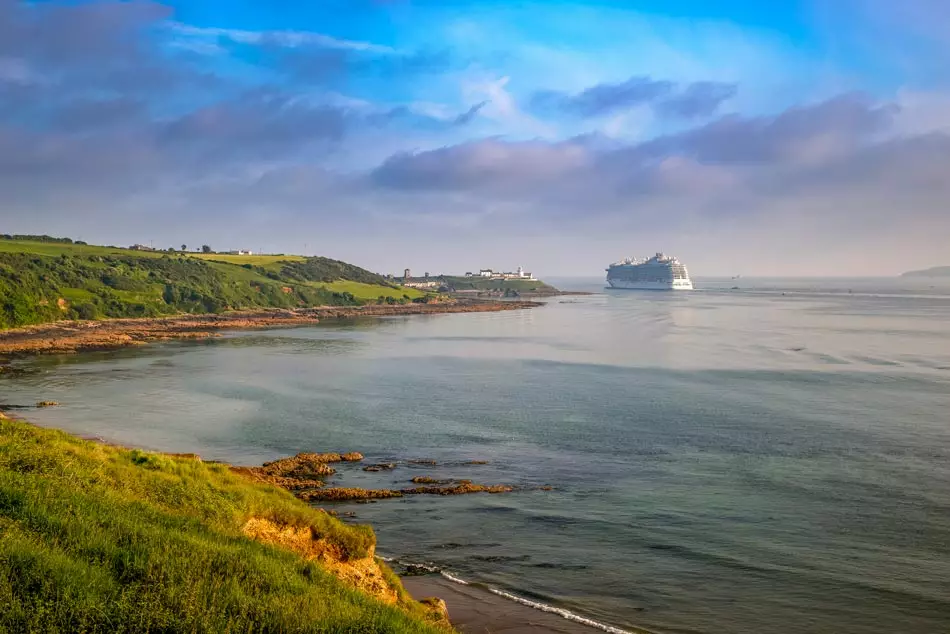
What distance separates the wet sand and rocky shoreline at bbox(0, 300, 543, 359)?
70.0 meters

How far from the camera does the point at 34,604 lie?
8.62 metres

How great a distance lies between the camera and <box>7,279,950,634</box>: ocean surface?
67.7 ft

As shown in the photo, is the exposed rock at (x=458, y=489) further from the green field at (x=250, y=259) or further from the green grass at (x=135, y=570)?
the green field at (x=250, y=259)

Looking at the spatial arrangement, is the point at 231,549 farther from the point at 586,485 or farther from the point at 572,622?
the point at 586,485

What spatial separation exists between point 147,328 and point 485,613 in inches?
3848

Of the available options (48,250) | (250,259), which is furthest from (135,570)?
(250,259)

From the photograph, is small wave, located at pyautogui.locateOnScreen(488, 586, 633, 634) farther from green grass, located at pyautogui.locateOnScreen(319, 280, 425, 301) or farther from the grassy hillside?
green grass, located at pyautogui.locateOnScreen(319, 280, 425, 301)

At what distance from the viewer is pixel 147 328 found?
340ft

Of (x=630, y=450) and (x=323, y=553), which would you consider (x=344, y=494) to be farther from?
(x=630, y=450)

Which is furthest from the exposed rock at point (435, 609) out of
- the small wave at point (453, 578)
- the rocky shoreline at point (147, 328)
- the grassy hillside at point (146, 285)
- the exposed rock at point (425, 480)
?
the grassy hillside at point (146, 285)

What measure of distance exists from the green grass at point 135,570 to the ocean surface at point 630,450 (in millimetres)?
9934

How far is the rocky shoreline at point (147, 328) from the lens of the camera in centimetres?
8044

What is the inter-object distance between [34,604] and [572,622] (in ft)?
43.4

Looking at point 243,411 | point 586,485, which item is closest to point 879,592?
point 586,485
